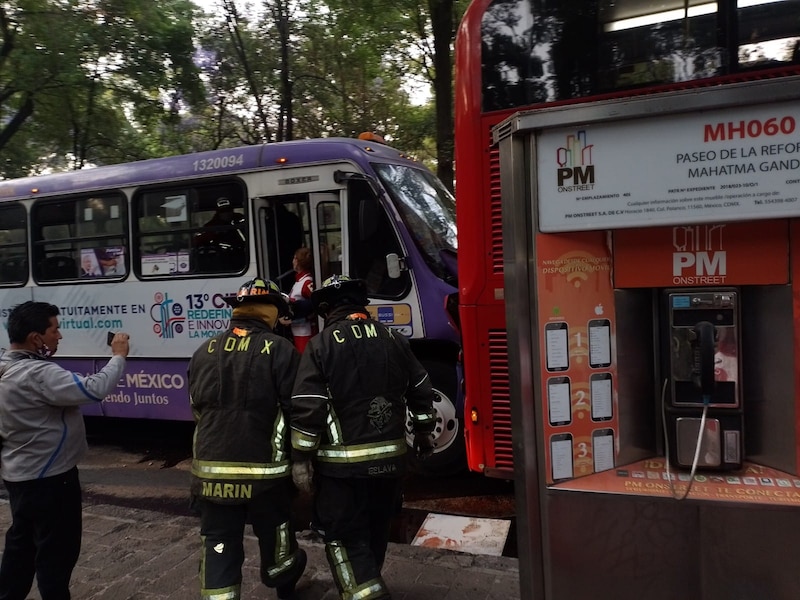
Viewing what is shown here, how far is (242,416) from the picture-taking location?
3.00 meters

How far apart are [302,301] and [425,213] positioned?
1.37 m

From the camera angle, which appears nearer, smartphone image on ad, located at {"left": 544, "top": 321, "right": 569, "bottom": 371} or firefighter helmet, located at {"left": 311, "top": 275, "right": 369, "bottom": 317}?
smartphone image on ad, located at {"left": 544, "top": 321, "right": 569, "bottom": 371}

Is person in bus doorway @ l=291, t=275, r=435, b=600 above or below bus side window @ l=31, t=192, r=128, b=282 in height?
below

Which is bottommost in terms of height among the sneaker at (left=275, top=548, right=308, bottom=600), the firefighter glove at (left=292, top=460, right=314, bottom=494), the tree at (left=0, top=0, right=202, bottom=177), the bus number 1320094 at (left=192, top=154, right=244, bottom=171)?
the sneaker at (left=275, top=548, right=308, bottom=600)

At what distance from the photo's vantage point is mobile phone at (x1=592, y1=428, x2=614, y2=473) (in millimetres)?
2824

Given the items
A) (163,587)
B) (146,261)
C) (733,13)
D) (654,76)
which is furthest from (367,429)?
(146,261)

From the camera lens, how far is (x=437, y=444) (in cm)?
549

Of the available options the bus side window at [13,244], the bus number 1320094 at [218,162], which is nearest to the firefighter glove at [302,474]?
the bus number 1320094 at [218,162]

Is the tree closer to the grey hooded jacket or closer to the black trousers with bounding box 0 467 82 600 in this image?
the grey hooded jacket

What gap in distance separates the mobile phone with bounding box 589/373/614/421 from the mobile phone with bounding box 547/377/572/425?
114mm

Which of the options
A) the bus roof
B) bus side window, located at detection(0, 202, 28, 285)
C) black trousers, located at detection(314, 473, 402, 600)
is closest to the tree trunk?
the bus roof

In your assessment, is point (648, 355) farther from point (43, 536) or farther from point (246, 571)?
point (43, 536)

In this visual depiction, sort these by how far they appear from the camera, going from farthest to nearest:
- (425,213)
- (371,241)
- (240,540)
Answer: (425,213), (371,241), (240,540)

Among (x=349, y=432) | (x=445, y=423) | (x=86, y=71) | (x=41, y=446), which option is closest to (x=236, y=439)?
(x=349, y=432)
